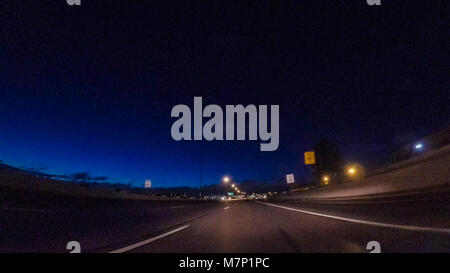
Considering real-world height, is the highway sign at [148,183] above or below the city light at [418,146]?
below

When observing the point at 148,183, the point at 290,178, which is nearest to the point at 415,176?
the point at 148,183

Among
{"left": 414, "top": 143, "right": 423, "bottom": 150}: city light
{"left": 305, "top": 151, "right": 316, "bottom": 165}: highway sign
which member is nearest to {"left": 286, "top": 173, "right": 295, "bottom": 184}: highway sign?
{"left": 305, "top": 151, "right": 316, "bottom": 165}: highway sign

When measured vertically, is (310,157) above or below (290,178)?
above

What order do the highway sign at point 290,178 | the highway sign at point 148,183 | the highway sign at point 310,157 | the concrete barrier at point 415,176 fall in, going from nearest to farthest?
1. the concrete barrier at point 415,176
2. the highway sign at point 148,183
3. the highway sign at point 310,157
4. the highway sign at point 290,178

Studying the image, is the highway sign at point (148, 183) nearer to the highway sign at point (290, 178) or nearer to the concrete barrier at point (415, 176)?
the concrete barrier at point (415, 176)

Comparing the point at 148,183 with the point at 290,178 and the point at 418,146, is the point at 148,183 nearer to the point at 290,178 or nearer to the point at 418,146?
the point at 290,178

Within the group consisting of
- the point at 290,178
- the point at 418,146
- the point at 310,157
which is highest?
the point at 418,146

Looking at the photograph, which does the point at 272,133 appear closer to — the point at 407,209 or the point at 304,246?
the point at 304,246

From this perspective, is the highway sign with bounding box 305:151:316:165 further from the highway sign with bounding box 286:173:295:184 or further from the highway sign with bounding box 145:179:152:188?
the highway sign with bounding box 145:179:152:188

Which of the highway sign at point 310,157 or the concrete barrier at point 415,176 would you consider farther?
the highway sign at point 310,157

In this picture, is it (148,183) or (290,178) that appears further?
(290,178)

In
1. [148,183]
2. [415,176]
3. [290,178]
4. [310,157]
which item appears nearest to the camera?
[415,176]

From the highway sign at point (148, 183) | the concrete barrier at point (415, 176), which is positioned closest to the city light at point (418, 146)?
the concrete barrier at point (415, 176)
